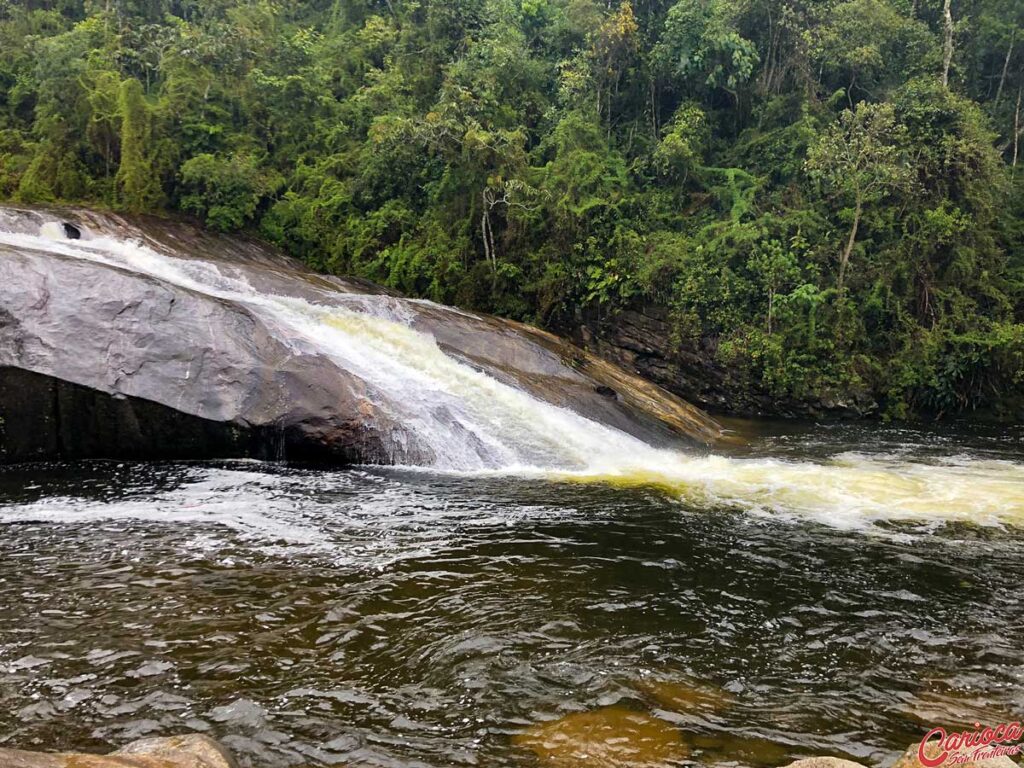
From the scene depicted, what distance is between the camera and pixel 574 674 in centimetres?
513

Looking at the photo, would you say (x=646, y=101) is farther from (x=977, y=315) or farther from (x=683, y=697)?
(x=683, y=697)

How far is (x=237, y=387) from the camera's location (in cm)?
1125

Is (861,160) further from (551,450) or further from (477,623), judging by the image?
(477,623)

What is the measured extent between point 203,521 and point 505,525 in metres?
3.64

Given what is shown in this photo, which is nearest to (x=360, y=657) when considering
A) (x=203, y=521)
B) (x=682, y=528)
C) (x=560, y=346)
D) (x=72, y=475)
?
(x=203, y=521)

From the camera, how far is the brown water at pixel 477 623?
4488 mm

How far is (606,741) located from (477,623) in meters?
1.84

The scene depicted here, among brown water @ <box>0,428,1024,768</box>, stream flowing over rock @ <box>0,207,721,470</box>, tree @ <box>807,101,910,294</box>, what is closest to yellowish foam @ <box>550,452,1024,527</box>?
brown water @ <box>0,428,1024,768</box>

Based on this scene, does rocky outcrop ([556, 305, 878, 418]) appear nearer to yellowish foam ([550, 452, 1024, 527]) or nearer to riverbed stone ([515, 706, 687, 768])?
yellowish foam ([550, 452, 1024, 527])

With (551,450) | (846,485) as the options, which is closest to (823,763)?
(846,485)

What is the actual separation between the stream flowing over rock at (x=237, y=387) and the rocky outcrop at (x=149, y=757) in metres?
7.56

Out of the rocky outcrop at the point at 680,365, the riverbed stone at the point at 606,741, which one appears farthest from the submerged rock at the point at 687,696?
the rocky outcrop at the point at 680,365

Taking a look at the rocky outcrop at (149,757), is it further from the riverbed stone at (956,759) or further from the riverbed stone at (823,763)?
the riverbed stone at (956,759)

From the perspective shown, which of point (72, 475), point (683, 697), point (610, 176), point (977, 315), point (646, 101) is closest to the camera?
point (683, 697)
